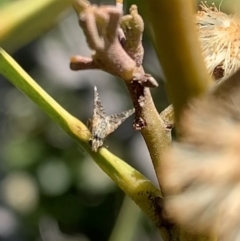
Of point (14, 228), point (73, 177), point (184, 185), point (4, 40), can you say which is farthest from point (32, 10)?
point (14, 228)

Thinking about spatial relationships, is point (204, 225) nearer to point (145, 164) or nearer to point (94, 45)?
point (94, 45)

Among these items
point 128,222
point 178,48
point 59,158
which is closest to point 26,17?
point 178,48

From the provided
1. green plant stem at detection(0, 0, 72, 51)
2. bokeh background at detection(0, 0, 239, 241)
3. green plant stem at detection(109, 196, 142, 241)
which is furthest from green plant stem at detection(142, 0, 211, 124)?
bokeh background at detection(0, 0, 239, 241)

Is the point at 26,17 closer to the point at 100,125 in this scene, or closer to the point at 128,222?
the point at 100,125

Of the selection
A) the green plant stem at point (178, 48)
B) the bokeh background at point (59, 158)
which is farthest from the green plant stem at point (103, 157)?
the bokeh background at point (59, 158)

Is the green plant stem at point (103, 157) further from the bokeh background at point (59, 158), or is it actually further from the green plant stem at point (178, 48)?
the bokeh background at point (59, 158)

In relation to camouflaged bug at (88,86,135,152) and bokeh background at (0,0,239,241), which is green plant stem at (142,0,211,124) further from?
bokeh background at (0,0,239,241)
